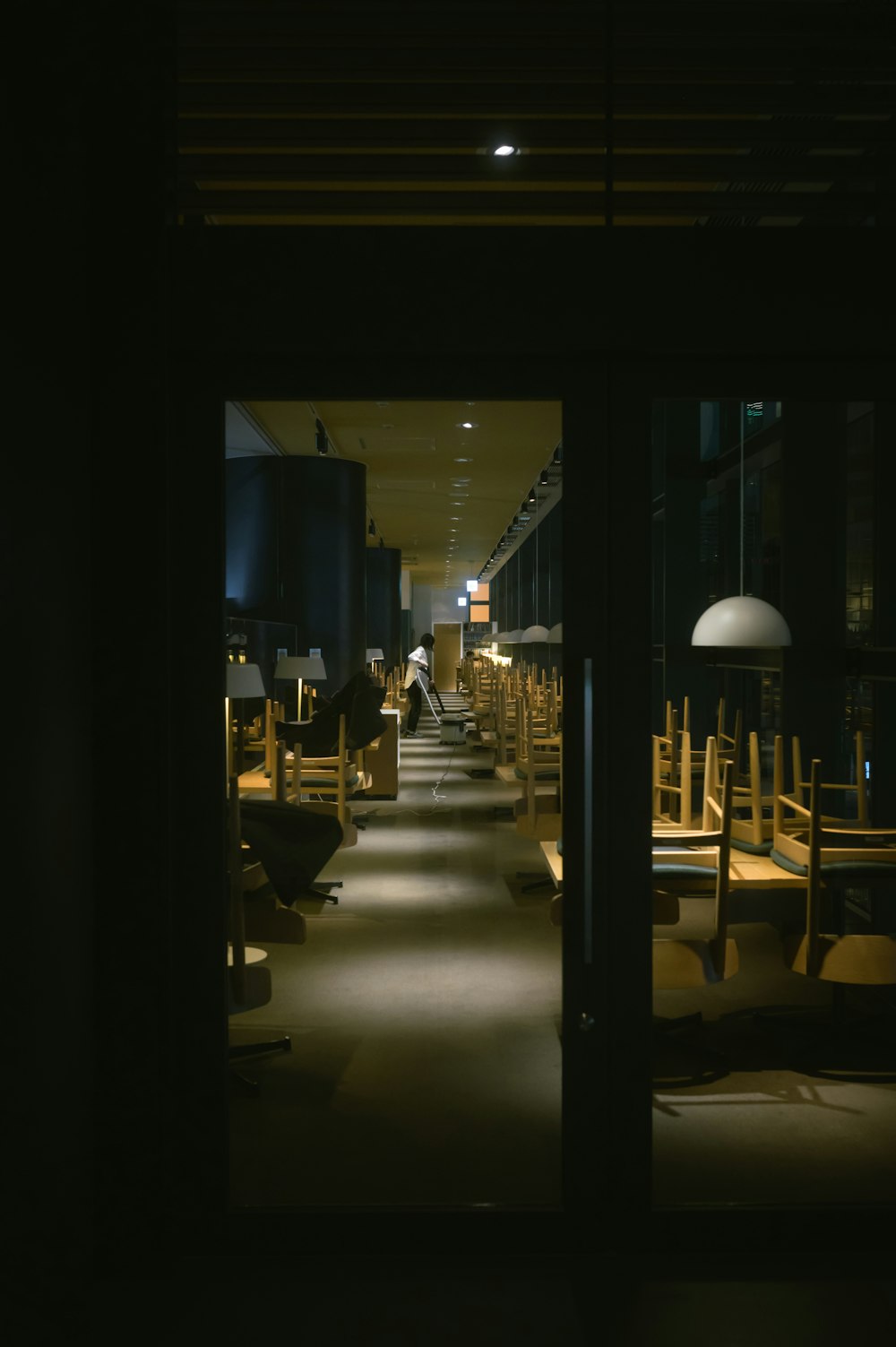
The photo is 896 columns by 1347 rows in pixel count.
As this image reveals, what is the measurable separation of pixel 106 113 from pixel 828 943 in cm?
330

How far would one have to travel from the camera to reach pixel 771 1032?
4.31 metres

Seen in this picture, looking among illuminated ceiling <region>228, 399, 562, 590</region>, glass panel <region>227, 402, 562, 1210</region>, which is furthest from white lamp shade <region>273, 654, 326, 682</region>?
illuminated ceiling <region>228, 399, 562, 590</region>

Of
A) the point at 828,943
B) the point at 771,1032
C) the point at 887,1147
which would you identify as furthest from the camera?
the point at 771,1032

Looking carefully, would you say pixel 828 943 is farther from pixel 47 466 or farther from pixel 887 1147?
pixel 47 466

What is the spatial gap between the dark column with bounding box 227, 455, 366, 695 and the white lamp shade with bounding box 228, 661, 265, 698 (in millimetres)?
5723

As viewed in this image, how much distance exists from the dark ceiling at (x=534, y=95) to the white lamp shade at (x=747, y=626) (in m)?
2.69

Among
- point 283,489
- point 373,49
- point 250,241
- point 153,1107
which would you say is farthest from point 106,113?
point 283,489

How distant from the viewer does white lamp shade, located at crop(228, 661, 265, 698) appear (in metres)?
5.50

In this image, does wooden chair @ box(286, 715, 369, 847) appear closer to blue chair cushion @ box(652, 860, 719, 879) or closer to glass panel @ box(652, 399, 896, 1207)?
glass panel @ box(652, 399, 896, 1207)

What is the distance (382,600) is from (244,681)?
17.1 m

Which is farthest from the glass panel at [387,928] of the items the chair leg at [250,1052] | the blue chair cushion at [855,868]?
the blue chair cushion at [855,868]

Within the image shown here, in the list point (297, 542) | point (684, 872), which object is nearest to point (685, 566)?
point (297, 542)

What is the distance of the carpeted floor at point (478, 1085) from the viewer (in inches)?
122

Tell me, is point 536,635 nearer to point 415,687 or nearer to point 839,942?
point 415,687
